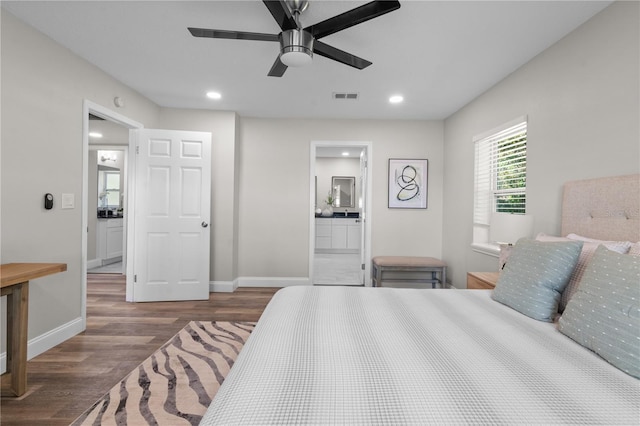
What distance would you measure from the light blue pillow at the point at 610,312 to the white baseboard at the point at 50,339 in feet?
11.1

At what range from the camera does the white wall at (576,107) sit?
181cm

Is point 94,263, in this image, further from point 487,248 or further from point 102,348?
point 487,248

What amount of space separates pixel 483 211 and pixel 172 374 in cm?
344

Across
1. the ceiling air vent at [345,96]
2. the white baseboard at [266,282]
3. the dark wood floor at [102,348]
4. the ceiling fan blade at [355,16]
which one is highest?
the ceiling air vent at [345,96]

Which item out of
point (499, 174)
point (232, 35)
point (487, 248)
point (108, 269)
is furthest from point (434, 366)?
point (108, 269)

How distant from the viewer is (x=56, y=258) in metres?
2.52

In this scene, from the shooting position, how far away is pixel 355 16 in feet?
5.56

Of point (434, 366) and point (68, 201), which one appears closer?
point (434, 366)

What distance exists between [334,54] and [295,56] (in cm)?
33

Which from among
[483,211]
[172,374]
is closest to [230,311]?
[172,374]

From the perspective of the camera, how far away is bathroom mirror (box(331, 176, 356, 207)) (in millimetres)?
8062

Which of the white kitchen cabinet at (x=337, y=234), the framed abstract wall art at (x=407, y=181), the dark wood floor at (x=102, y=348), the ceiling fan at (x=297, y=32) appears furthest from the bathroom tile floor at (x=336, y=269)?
the ceiling fan at (x=297, y=32)

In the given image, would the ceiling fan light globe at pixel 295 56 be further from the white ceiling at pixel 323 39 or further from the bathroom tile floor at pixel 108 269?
the bathroom tile floor at pixel 108 269

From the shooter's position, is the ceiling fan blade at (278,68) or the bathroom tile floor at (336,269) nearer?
the ceiling fan blade at (278,68)
